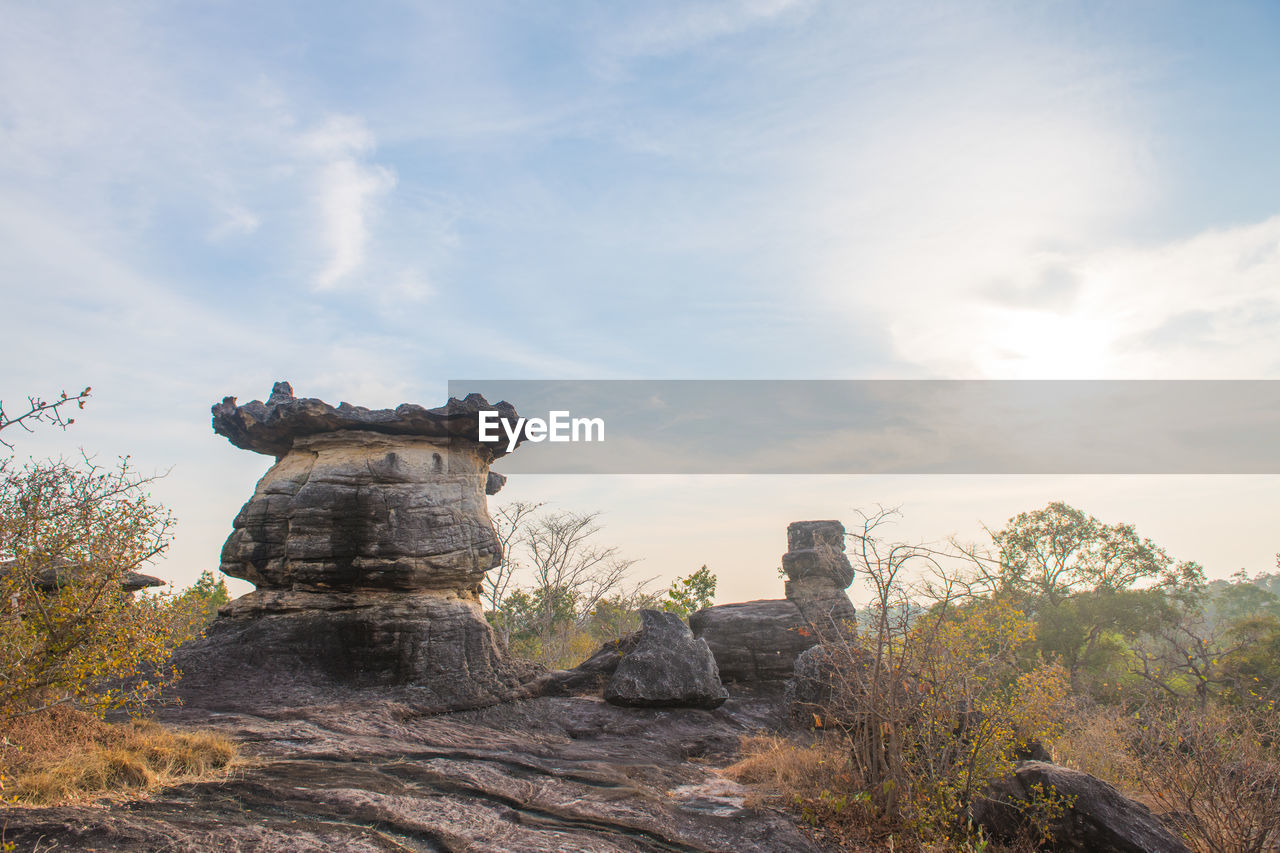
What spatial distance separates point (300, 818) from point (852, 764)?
724 cm

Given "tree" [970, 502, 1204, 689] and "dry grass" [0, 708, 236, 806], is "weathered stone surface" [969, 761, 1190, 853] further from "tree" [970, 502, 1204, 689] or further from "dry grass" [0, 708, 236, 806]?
"tree" [970, 502, 1204, 689]

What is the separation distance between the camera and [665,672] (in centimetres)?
1744

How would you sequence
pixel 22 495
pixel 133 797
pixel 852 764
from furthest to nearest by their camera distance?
pixel 852 764 → pixel 22 495 → pixel 133 797

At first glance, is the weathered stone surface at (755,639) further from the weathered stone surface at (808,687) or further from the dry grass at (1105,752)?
the dry grass at (1105,752)

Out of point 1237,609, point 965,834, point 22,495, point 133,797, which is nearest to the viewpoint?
point 133,797

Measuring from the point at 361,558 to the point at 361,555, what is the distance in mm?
99

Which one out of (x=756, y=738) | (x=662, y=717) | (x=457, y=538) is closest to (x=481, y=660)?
(x=457, y=538)

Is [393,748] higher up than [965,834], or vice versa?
[393,748]

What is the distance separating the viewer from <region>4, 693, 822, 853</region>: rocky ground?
6.45m

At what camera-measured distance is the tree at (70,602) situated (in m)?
6.80

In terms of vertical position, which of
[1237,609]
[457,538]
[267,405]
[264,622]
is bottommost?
[1237,609]

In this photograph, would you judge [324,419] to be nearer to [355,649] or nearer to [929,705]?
[355,649]

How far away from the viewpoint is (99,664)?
279 inches

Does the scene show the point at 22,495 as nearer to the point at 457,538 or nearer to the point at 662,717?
the point at 457,538
